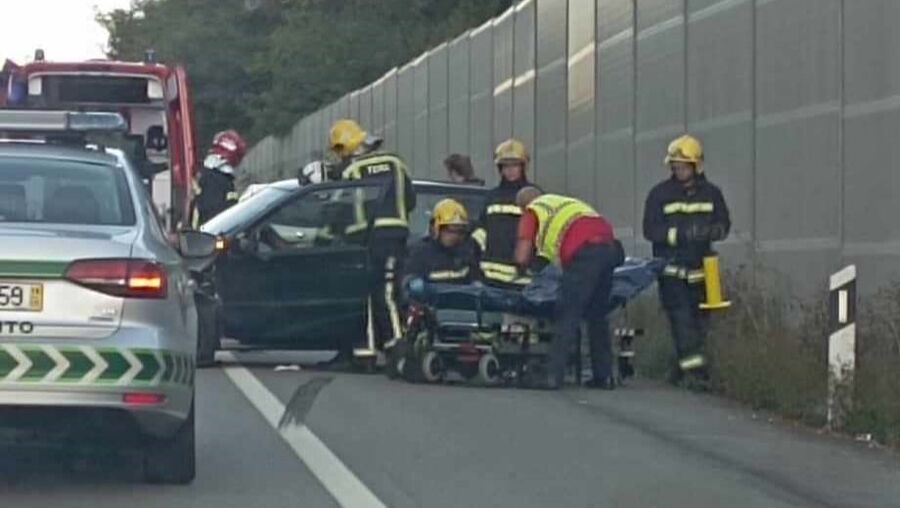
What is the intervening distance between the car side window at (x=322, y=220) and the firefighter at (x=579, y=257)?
69.8 inches

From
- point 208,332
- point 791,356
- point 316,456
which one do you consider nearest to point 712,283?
point 791,356

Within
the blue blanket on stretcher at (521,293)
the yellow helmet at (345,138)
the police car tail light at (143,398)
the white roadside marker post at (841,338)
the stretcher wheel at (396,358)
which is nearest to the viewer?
the police car tail light at (143,398)

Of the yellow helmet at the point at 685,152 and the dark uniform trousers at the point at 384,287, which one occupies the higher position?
the yellow helmet at the point at 685,152

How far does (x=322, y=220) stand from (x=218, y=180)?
17.6ft

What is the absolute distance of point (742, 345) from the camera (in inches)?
672

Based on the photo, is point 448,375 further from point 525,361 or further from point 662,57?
point 662,57

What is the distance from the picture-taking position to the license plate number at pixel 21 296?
10297 mm

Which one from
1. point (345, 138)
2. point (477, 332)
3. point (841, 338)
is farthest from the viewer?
point (345, 138)

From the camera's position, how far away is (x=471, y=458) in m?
12.8

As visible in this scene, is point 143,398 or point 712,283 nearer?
point 143,398

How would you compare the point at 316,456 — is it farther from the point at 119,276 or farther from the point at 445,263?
the point at 445,263

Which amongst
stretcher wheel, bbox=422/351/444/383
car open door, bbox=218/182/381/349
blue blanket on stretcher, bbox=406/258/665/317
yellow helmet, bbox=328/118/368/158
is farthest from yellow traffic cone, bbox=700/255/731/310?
yellow helmet, bbox=328/118/368/158

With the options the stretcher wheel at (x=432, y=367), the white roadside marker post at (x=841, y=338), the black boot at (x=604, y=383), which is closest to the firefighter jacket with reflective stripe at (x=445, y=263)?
the stretcher wheel at (x=432, y=367)

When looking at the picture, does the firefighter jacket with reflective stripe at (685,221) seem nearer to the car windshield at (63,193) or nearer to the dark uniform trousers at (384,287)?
the dark uniform trousers at (384,287)
